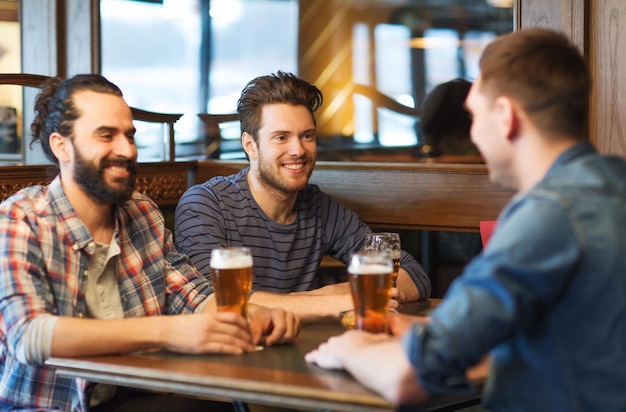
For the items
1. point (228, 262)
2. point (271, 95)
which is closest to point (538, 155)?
point (228, 262)

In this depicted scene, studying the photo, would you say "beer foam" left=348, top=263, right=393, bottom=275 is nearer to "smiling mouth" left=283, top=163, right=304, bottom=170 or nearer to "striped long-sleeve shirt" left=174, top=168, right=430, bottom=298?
"striped long-sleeve shirt" left=174, top=168, right=430, bottom=298

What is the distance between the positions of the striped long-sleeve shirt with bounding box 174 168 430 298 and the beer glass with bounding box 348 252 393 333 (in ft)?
2.76

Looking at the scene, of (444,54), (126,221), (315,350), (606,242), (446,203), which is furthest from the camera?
(444,54)

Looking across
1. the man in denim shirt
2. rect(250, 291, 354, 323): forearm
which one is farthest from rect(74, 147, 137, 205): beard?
the man in denim shirt

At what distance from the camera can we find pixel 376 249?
2.51 metres

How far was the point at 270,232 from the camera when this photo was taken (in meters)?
2.95

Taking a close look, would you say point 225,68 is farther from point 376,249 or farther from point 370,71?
point 376,249

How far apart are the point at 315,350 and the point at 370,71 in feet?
19.6

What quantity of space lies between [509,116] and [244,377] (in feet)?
2.26

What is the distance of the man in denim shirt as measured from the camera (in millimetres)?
1361

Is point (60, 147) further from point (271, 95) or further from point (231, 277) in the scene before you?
point (271, 95)

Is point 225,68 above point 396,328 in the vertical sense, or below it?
above

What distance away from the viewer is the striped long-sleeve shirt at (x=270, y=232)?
9.13 feet

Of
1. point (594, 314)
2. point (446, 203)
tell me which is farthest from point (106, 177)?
point (446, 203)
